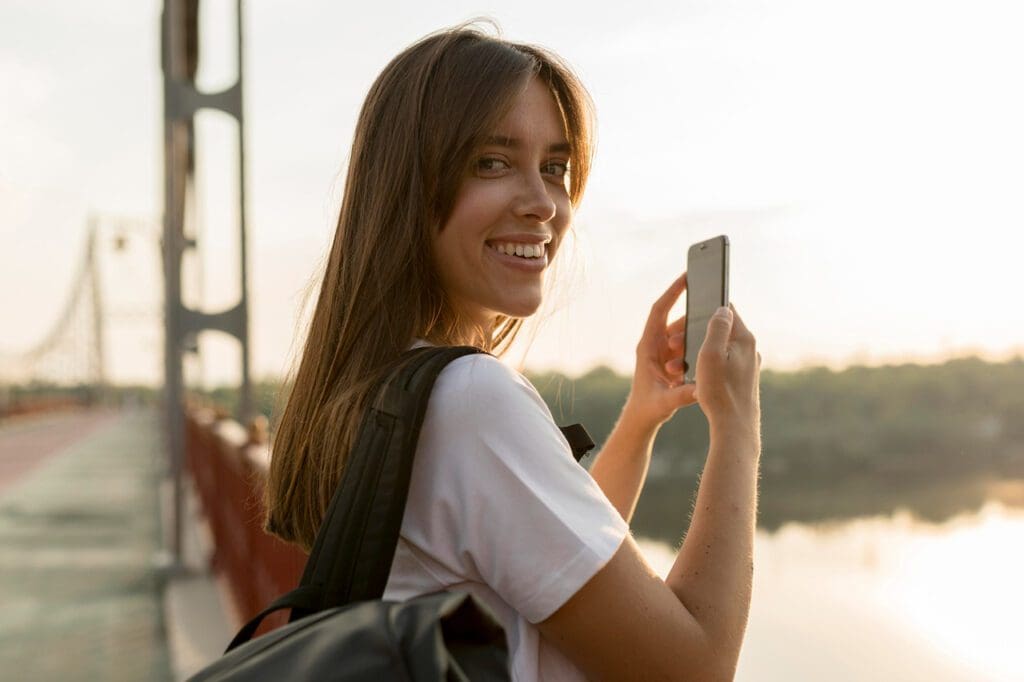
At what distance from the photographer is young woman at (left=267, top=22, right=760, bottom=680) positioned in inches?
31.7

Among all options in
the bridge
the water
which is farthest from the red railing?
the water

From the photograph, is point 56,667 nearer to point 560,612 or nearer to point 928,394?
point 560,612

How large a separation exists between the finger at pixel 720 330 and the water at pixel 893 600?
42.6 ft

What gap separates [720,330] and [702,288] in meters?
0.16

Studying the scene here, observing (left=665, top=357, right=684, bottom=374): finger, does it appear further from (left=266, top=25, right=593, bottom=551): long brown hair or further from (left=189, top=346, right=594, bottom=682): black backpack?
(left=189, top=346, right=594, bottom=682): black backpack

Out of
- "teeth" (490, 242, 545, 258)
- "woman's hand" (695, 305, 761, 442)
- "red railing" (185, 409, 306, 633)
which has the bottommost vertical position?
"red railing" (185, 409, 306, 633)

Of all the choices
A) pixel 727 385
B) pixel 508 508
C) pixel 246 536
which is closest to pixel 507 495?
pixel 508 508

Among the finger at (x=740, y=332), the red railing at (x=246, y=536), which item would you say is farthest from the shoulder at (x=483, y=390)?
the red railing at (x=246, y=536)

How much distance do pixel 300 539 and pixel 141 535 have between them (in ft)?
19.4

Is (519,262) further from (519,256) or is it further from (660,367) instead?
(660,367)

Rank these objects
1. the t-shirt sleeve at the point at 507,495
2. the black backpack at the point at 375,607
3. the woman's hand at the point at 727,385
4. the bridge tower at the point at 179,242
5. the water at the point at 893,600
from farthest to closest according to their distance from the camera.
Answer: the water at the point at 893,600, the bridge tower at the point at 179,242, the woman's hand at the point at 727,385, the t-shirt sleeve at the point at 507,495, the black backpack at the point at 375,607

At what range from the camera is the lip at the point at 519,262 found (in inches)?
40.8

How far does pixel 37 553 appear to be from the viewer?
5961 mm

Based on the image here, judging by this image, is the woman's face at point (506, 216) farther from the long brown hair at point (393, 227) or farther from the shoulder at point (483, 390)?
the shoulder at point (483, 390)
